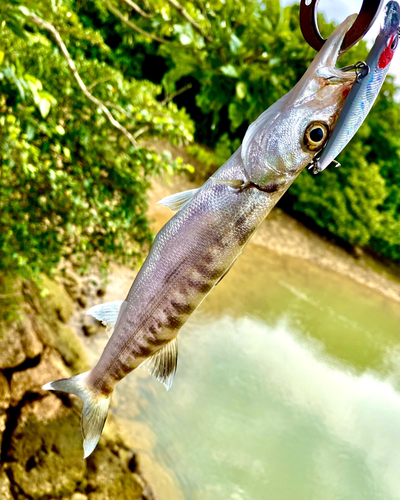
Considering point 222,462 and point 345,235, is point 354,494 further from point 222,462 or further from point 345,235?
point 345,235

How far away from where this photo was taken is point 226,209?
Result: 103 cm

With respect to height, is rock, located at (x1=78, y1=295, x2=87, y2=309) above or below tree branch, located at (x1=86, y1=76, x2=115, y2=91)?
below

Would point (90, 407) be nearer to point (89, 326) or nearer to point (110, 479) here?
point (110, 479)

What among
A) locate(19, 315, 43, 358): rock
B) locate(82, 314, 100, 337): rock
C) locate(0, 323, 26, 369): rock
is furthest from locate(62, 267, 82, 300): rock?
locate(0, 323, 26, 369): rock

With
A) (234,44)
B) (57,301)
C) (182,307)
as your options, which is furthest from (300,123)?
(57,301)

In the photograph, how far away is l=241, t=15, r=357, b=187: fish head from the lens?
0.90 m

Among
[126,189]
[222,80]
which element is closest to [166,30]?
[222,80]

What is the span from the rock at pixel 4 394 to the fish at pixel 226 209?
2.57 meters

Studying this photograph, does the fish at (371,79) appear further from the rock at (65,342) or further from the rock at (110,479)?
the rock at (65,342)

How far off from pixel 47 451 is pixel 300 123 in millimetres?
3357

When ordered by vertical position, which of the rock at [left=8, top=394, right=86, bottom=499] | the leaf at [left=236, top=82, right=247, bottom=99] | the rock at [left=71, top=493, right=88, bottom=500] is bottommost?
the rock at [left=71, top=493, right=88, bottom=500]

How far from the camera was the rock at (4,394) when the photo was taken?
10.3 feet

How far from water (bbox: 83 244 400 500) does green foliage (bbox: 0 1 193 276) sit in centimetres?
216

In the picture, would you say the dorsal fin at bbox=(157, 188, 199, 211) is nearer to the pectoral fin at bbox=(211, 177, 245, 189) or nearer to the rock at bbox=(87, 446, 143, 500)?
the pectoral fin at bbox=(211, 177, 245, 189)
